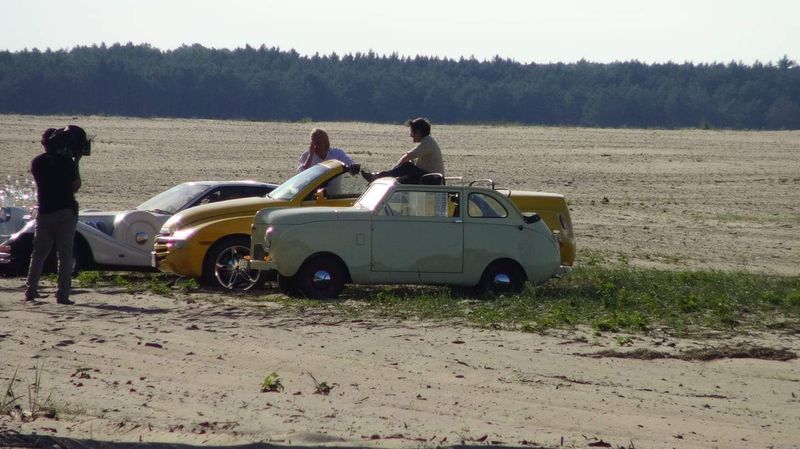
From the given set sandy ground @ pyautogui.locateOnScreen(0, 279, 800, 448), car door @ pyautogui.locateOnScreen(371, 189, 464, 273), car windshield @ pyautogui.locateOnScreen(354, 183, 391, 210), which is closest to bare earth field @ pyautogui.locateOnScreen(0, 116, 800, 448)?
sandy ground @ pyautogui.locateOnScreen(0, 279, 800, 448)

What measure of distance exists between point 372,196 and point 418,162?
4.10ft

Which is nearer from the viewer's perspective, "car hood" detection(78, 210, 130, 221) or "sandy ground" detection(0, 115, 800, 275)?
"car hood" detection(78, 210, 130, 221)

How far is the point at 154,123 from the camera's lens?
52.2 meters

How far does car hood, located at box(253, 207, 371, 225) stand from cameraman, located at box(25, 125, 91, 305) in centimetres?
200

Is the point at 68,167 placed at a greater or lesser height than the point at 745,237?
greater

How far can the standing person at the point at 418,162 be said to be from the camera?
15117 millimetres

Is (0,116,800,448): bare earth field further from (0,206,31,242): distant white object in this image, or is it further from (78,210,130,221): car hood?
(78,210,130,221): car hood

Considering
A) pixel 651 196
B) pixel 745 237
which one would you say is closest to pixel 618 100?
pixel 651 196

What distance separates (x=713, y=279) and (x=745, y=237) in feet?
25.6

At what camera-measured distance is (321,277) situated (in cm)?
1395

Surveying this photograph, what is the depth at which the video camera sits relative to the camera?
527 inches

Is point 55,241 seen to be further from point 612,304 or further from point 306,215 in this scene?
point 612,304

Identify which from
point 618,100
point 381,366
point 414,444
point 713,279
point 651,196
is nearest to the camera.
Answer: point 414,444

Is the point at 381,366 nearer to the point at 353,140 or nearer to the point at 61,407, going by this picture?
the point at 61,407
